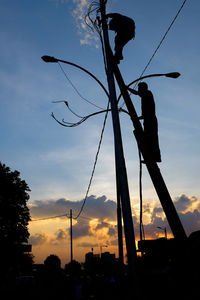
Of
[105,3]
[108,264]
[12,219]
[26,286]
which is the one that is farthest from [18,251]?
[108,264]

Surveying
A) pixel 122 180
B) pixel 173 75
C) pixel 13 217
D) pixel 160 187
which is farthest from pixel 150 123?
pixel 13 217

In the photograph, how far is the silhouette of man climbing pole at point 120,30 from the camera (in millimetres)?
6957

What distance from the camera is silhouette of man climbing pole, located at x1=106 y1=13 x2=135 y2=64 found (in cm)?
696

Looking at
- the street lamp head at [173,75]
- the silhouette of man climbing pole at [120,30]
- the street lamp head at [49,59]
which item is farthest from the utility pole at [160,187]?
the street lamp head at [49,59]

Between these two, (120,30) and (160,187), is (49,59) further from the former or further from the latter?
(160,187)

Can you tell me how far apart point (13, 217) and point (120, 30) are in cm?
3094

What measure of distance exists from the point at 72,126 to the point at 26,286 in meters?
4.64

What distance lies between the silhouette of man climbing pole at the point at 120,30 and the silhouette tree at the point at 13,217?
29.4 meters

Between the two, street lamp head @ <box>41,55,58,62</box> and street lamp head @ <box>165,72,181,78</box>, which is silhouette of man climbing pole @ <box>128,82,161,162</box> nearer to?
street lamp head @ <box>165,72,181,78</box>

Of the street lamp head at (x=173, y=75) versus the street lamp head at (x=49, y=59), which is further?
the street lamp head at (x=49, y=59)

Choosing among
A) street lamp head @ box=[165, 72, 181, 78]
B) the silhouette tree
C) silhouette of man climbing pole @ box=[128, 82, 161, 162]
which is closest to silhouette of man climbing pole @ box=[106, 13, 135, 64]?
street lamp head @ box=[165, 72, 181, 78]

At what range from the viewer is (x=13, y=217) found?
33469 millimetres

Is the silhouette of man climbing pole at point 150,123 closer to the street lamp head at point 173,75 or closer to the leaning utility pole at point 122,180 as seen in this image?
the leaning utility pole at point 122,180

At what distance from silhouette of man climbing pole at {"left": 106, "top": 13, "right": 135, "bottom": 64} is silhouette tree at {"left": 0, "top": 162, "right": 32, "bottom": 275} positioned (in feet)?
96.6
